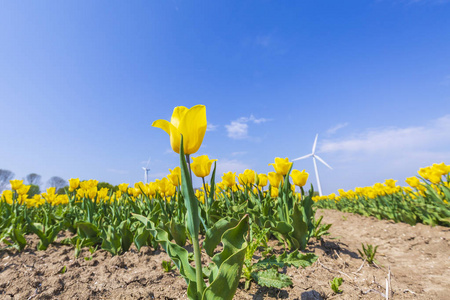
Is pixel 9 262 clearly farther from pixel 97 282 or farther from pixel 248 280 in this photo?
pixel 248 280

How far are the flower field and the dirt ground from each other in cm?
2

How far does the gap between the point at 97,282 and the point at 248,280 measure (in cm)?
158

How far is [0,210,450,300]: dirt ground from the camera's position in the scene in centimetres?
214

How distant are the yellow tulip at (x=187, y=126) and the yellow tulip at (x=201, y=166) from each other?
1.56 meters

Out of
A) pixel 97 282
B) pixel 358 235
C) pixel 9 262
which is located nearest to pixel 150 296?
pixel 97 282

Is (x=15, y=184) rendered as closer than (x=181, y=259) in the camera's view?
No

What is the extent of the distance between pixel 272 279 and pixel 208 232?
0.72m

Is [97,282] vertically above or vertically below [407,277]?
above

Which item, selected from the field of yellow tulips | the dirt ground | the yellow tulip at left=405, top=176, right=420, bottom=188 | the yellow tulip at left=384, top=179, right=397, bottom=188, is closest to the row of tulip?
the dirt ground

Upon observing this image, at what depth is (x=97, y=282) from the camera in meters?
2.43

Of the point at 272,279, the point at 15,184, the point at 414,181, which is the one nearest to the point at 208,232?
the point at 272,279

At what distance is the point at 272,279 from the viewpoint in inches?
76.7

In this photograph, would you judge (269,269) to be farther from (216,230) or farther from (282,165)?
(282,165)

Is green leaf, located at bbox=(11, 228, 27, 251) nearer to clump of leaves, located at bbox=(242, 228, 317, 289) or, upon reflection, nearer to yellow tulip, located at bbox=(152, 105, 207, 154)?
clump of leaves, located at bbox=(242, 228, 317, 289)
